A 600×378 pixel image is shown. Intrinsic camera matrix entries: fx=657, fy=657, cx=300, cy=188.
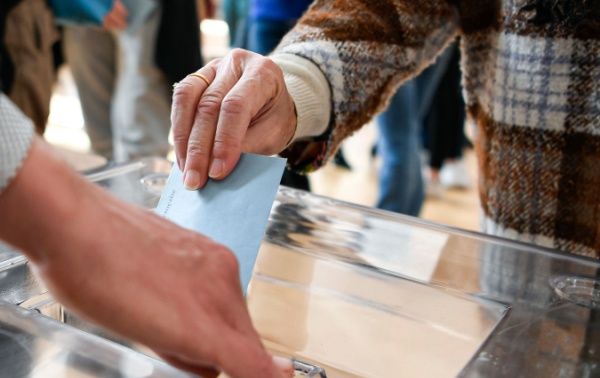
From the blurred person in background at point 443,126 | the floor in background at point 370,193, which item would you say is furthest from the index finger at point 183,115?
the blurred person in background at point 443,126

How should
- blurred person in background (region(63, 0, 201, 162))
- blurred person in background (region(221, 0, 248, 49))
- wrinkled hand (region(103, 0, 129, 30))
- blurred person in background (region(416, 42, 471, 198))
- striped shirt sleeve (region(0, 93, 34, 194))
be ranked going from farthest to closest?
blurred person in background (region(416, 42, 471, 198))
blurred person in background (region(221, 0, 248, 49))
blurred person in background (region(63, 0, 201, 162))
wrinkled hand (region(103, 0, 129, 30))
striped shirt sleeve (region(0, 93, 34, 194))

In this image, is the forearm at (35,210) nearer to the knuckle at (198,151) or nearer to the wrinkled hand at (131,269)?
the wrinkled hand at (131,269)

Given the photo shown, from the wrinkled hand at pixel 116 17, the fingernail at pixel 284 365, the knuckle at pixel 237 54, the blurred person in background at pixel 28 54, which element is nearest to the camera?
the fingernail at pixel 284 365

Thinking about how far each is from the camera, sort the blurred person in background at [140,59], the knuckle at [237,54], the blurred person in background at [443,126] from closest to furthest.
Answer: the knuckle at [237,54] < the blurred person in background at [140,59] < the blurred person in background at [443,126]

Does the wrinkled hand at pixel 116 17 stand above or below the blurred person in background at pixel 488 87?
above

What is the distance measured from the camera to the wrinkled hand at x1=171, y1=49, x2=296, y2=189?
0.59m

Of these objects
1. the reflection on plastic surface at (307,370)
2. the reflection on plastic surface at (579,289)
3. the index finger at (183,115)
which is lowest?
the reflection on plastic surface at (307,370)

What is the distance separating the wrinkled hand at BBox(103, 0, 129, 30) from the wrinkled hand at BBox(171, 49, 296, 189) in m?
1.12

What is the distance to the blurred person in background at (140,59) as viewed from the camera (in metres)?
1.79

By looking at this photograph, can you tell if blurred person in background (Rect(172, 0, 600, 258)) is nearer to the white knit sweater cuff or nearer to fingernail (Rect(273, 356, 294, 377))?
the white knit sweater cuff

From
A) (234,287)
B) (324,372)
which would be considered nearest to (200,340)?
(234,287)

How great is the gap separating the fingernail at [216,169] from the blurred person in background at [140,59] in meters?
1.25

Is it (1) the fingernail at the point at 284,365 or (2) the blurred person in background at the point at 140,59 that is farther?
(2) the blurred person in background at the point at 140,59

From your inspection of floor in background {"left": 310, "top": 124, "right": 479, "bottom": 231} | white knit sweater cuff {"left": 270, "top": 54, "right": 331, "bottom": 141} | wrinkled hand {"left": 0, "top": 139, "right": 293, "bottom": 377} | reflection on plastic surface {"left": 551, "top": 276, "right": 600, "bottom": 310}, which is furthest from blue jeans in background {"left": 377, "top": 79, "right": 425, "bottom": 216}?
wrinkled hand {"left": 0, "top": 139, "right": 293, "bottom": 377}
